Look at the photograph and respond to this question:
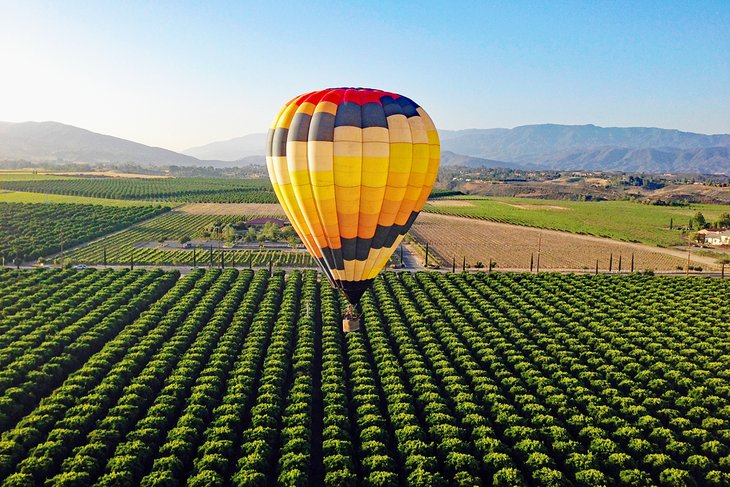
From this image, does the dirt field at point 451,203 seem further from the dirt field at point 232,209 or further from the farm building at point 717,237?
the farm building at point 717,237

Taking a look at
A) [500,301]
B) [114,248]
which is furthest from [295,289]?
[114,248]

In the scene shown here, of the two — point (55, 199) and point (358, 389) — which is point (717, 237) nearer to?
point (358, 389)

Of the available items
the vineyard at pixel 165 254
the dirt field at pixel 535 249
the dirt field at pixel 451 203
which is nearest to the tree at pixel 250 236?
the vineyard at pixel 165 254

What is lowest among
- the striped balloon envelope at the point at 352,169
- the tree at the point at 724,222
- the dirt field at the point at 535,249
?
the dirt field at the point at 535,249

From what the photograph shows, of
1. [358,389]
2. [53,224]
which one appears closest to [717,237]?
[358,389]

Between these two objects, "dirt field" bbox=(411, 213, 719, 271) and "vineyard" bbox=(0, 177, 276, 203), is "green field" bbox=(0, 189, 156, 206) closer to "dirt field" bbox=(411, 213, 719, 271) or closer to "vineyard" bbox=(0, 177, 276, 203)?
"vineyard" bbox=(0, 177, 276, 203)

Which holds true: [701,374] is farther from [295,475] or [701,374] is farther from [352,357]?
[295,475]
